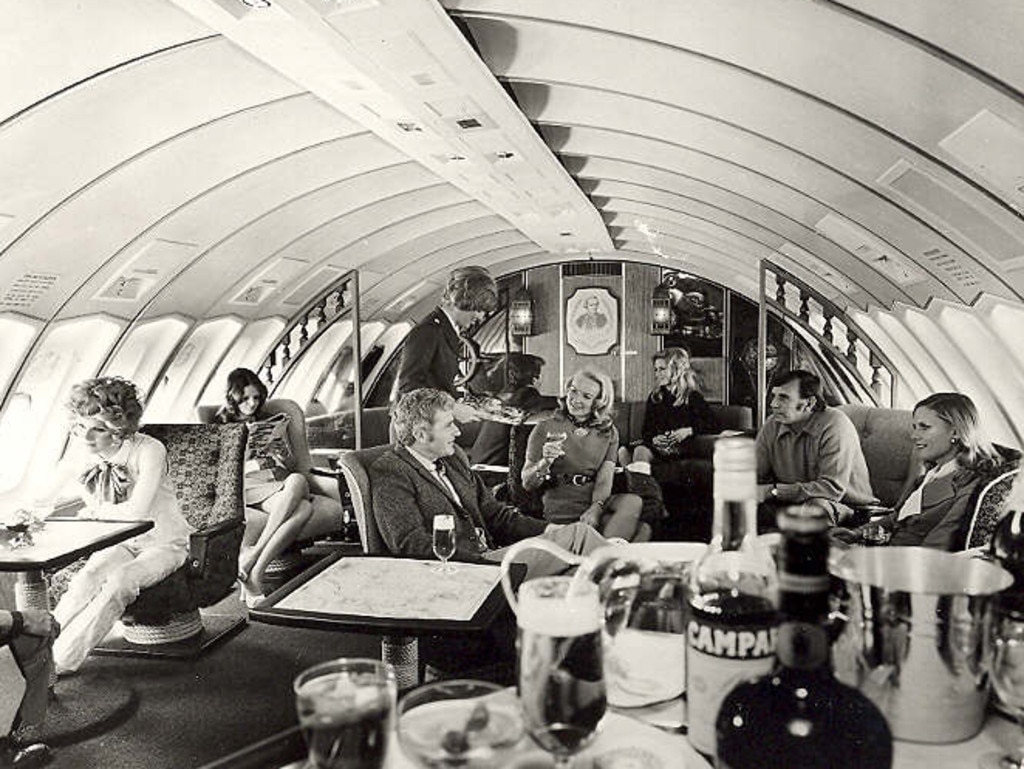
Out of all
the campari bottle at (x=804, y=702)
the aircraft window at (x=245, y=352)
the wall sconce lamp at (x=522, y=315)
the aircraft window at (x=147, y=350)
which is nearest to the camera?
the campari bottle at (x=804, y=702)

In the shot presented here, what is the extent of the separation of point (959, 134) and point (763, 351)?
285 cm

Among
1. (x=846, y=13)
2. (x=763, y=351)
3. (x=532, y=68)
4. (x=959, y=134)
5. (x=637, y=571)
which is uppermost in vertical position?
(x=532, y=68)

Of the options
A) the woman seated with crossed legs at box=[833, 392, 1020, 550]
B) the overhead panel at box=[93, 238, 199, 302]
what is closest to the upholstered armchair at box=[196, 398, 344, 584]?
the overhead panel at box=[93, 238, 199, 302]

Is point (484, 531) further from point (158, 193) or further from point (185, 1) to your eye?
point (158, 193)

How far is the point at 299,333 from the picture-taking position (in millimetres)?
10820

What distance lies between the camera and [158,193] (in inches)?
232

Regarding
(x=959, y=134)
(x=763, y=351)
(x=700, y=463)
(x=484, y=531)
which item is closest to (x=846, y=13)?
(x=959, y=134)

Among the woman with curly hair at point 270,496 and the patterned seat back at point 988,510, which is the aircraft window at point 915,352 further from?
the woman with curly hair at point 270,496

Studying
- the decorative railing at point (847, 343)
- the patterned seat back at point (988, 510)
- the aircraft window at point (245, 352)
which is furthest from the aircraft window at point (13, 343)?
the decorative railing at point (847, 343)

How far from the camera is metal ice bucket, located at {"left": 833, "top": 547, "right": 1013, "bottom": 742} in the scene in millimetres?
1177

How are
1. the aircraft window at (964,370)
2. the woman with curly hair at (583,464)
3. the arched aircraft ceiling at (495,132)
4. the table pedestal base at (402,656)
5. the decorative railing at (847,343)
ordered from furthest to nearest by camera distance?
the decorative railing at (847,343) → the aircraft window at (964,370) → the woman with curly hair at (583,464) → the table pedestal base at (402,656) → the arched aircraft ceiling at (495,132)

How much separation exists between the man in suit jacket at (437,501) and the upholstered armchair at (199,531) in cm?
157

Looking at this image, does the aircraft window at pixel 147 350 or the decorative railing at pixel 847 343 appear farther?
the decorative railing at pixel 847 343

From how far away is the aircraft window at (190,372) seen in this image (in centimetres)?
869
